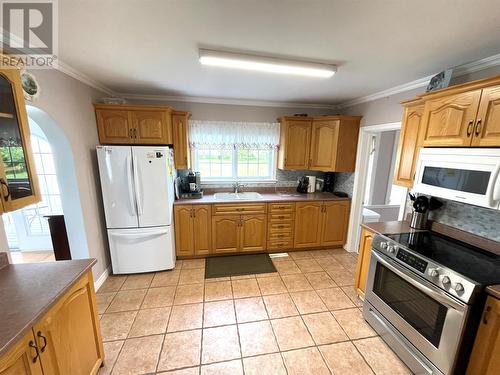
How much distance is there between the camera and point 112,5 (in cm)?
114

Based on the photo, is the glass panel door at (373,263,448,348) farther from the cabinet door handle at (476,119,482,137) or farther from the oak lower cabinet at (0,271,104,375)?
the oak lower cabinet at (0,271,104,375)

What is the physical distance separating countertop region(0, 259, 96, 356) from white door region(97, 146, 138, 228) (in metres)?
1.17

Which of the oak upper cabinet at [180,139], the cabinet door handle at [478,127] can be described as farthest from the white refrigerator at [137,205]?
the cabinet door handle at [478,127]

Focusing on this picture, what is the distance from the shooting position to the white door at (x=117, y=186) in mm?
2426

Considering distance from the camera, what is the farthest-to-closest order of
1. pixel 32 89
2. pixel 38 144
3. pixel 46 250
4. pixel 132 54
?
pixel 46 250 < pixel 38 144 < pixel 132 54 < pixel 32 89

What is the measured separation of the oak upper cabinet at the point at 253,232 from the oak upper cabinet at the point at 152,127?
159cm

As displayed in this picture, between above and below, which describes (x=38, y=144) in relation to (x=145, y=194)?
above

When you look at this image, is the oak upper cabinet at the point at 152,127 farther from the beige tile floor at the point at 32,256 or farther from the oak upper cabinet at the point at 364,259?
the oak upper cabinet at the point at 364,259

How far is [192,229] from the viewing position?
3055 mm

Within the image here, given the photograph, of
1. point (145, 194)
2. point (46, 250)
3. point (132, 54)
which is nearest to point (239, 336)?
point (145, 194)

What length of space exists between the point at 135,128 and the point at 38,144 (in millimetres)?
1633

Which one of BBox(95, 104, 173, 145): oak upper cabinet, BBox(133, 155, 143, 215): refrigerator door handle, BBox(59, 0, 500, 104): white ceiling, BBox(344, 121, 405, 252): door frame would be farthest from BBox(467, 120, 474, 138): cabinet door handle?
BBox(133, 155, 143, 215): refrigerator door handle

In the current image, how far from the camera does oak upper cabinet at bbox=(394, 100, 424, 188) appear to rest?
6.47 feet

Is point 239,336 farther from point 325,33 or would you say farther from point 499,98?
point 499,98
